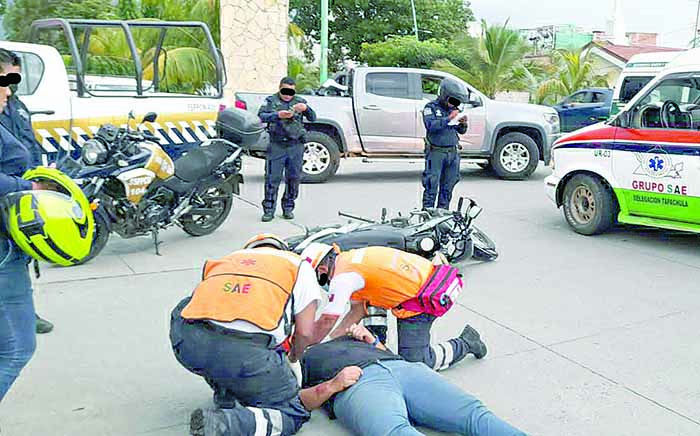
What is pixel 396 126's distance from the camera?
11852 mm

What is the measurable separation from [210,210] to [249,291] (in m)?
4.59

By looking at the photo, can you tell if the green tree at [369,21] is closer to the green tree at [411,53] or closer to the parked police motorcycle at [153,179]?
the green tree at [411,53]


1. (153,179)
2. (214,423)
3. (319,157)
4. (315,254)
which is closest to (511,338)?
(315,254)

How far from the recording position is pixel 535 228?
8.52 meters

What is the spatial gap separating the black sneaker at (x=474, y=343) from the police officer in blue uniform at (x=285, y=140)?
4.36 meters

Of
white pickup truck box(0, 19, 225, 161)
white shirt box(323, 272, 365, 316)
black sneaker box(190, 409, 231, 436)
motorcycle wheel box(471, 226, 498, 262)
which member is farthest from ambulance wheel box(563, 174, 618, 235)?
black sneaker box(190, 409, 231, 436)

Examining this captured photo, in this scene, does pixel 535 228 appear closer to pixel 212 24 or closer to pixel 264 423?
pixel 264 423

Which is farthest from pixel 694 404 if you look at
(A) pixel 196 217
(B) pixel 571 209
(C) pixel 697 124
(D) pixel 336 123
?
(D) pixel 336 123

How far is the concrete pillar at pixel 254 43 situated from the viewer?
16031 mm

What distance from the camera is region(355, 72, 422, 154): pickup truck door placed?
11.8m

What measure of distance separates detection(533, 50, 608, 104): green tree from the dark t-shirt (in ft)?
77.7

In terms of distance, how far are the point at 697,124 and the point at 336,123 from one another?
19.1 feet

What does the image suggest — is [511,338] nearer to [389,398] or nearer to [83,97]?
[389,398]

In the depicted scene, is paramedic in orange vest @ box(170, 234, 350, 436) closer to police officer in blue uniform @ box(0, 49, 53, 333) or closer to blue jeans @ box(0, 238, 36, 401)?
blue jeans @ box(0, 238, 36, 401)
